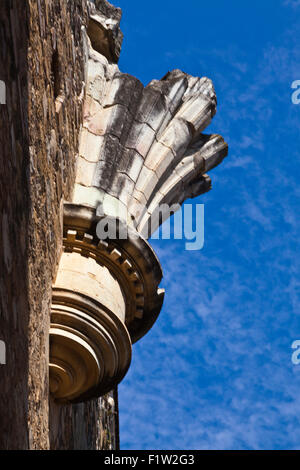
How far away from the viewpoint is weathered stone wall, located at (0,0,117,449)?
14.7ft

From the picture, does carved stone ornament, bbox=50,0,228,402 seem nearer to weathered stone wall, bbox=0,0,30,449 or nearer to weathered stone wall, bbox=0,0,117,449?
weathered stone wall, bbox=0,0,117,449

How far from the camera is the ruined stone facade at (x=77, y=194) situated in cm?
474

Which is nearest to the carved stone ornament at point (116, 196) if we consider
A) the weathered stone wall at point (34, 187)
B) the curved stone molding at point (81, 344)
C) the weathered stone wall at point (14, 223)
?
the curved stone molding at point (81, 344)

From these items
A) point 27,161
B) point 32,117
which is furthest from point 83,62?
point 27,161

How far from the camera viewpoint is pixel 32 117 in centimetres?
564

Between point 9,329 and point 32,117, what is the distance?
55.6 inches

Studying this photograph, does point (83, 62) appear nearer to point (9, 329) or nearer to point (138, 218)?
point (138, 218)

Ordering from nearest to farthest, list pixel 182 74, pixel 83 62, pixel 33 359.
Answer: pixel 33 359
pixel 83 62
pixel 182 74

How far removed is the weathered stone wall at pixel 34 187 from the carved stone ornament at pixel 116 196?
16 cm

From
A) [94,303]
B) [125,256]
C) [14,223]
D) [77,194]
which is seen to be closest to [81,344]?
[94,303]

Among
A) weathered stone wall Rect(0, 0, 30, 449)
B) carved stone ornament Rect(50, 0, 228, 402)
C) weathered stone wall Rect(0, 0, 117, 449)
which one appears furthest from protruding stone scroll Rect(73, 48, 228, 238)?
weathered stone wall Rect(0, 0, 30, 449)

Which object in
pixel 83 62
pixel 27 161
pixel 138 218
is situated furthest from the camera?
pixel 83 62
